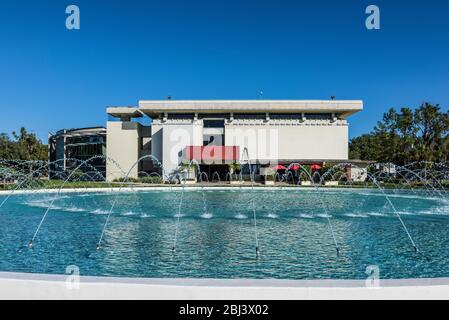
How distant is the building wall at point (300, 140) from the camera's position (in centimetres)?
4644

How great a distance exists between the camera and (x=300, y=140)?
4653 centimetres

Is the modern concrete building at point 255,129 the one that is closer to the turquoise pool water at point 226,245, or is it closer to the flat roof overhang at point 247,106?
the flat roof overhang at point 247,106

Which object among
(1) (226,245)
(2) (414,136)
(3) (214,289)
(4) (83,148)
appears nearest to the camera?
(3) (214,289)

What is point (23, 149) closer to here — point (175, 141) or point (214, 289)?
point (175, 141)

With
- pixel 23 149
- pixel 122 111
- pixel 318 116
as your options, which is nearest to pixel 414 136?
pixel 318 116

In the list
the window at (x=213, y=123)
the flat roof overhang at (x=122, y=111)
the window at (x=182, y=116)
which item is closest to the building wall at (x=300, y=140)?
the window at (x=213, y=123)

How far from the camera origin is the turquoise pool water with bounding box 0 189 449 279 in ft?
22.0

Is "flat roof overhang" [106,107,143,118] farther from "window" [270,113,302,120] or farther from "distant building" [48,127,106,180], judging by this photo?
"window" [270,113,302,120]

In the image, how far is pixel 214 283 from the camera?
14.0 ft

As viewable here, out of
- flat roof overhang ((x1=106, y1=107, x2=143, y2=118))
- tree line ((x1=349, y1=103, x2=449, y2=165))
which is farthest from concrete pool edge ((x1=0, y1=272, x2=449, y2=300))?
flat roof overhang ((x1=106, y1=107, x2=143, y2=118))

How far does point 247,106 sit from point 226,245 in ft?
125

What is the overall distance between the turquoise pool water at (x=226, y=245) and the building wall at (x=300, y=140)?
3211 cm

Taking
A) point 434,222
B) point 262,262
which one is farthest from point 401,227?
point 262,262
